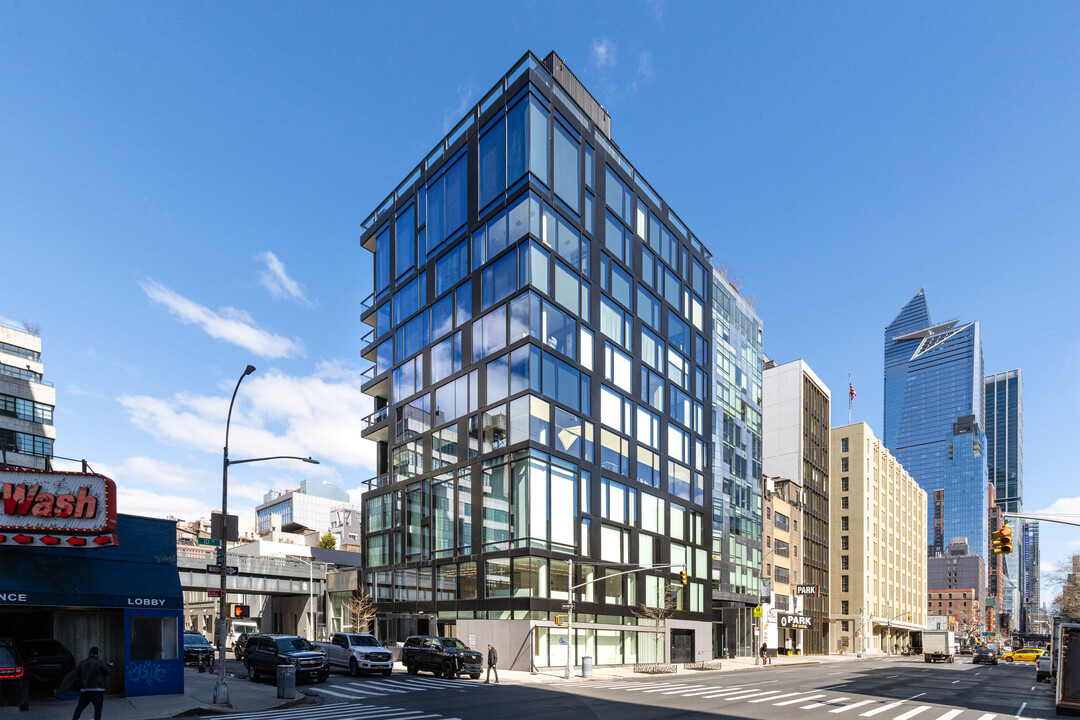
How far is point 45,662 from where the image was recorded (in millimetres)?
24031

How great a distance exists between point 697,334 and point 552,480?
86.7ft

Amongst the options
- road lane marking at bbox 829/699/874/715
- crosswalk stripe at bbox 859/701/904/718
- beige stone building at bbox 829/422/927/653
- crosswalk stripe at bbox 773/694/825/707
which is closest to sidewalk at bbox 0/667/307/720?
crosswalk stripe at bbox 773/694/825/707

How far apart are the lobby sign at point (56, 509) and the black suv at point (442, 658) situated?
1808 centimetres

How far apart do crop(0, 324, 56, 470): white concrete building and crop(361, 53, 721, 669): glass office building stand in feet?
108

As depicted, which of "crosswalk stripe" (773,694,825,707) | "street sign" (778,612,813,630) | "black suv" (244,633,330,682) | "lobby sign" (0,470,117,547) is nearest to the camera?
"lobby sign" (0,470,117,547)

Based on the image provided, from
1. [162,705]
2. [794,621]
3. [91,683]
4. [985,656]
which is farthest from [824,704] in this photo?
[985,656]

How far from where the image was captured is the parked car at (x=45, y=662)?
2377 centimetres

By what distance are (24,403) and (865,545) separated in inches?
4204

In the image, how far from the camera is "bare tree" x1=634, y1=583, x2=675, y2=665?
181 ft

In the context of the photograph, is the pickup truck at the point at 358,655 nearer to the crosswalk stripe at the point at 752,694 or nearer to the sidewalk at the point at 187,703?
the sidewalk at the point at 187,703

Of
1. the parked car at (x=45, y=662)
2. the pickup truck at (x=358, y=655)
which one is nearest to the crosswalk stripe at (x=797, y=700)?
the pickup truck at (x=358, y=655)

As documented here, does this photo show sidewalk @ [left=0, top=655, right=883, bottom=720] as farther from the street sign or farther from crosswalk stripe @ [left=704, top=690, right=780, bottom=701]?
the street sign

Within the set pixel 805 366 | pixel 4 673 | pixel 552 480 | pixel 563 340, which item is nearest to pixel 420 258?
pixel 563 340

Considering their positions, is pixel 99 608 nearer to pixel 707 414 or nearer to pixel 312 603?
pixel 312 603
